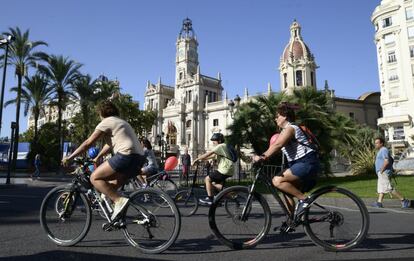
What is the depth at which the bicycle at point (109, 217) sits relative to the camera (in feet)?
13.3

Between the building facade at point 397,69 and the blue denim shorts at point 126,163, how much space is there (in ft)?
146

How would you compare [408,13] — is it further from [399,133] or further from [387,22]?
[399,133]

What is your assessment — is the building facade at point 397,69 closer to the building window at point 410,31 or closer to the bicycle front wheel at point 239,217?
the building window at point 410,31

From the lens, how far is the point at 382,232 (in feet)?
17.5

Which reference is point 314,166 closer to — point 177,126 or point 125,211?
point 125,211

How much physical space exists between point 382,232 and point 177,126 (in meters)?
68.0

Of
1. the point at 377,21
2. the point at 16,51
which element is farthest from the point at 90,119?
the point at 377,21

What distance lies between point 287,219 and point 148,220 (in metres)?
1.70

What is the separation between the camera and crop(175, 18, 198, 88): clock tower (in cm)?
7756

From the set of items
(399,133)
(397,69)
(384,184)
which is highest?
(397,69)

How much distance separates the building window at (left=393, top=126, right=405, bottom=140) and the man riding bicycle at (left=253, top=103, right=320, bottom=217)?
45.9 meters

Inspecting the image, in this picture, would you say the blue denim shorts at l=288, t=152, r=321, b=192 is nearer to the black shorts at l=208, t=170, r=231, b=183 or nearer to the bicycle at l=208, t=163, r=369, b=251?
the bicycle at l=208, t=163, r=369, b=251

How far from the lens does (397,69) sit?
147ft

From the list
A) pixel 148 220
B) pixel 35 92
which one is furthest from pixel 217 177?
pixel 35 92
